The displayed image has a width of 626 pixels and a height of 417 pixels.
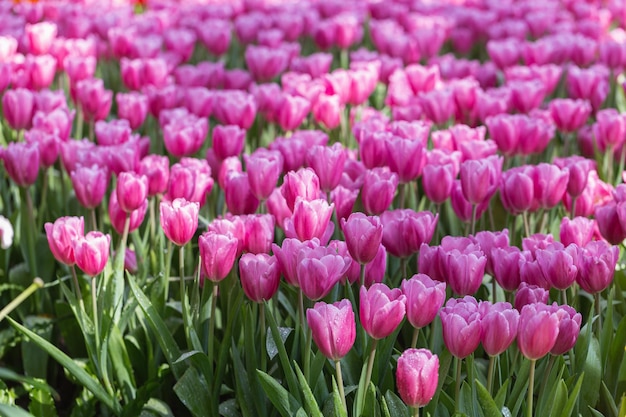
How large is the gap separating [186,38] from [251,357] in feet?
8.70

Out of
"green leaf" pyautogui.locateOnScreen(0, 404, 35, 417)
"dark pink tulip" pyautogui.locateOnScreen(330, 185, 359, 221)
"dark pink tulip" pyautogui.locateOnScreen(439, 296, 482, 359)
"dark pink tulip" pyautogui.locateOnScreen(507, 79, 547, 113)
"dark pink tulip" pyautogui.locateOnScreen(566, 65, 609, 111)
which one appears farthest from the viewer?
"dark pink tulip" pyautogui.locateOnScreen(566, 65, 609, 111)

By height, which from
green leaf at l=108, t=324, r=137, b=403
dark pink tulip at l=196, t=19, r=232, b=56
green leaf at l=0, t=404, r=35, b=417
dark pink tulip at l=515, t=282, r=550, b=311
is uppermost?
green leaf at l=0, t=404, r=35, b=417

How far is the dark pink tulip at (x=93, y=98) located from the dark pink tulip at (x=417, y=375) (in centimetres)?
192

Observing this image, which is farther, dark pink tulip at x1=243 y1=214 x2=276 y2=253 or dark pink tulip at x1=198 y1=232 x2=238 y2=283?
dark pink tulip at x1=243 y1=214 x2=276 y2=253

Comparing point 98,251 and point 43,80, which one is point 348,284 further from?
point 43,80

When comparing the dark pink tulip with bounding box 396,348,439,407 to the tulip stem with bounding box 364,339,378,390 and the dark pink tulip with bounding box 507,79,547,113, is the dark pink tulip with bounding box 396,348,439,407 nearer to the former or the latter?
the tulip stem with bounding box 364,339,378,390

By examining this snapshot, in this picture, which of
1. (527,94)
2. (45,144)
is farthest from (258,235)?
(527,94)

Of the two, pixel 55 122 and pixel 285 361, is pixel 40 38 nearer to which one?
pixel 55 122

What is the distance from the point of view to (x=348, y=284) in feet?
6.24

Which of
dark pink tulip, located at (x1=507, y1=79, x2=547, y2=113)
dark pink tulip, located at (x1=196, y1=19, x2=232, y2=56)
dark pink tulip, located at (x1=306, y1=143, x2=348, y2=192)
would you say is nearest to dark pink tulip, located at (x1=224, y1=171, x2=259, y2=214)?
dark pink tulip, located at (x1=306, y1=143, x2=348, y2=192)

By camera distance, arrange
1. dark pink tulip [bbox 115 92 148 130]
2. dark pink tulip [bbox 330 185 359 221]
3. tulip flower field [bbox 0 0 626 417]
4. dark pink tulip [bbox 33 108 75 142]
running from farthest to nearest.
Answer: dark pink tulip [bbox 115 92 148 130] < dark pink tulip [bbox 33 108 75 142] < dark pink tulip [bbox 330 185 359 221] < tulip flower field [bbox 0 0 626 417]

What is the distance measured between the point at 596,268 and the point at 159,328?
0.94m

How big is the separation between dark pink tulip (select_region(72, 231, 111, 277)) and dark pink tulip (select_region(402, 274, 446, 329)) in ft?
2.24

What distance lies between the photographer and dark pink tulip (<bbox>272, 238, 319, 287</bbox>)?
5.68 feet
